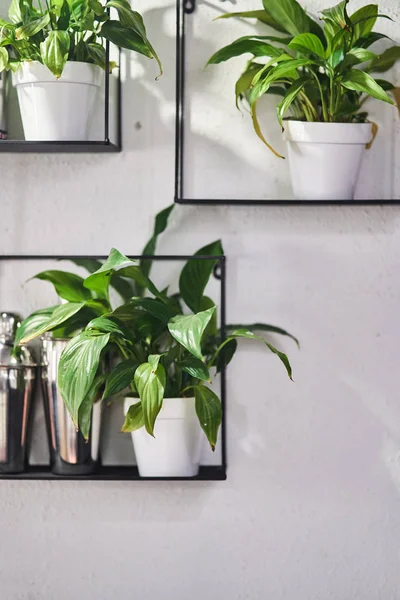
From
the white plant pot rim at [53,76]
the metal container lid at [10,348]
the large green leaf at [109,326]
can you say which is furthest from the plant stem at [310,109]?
the metal container lid at [10,348]

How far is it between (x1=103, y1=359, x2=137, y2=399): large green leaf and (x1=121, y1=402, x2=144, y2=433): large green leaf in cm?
4

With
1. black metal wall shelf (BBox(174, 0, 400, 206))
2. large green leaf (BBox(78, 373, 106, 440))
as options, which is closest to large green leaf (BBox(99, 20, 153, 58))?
black metal wall shelf (BBox(174, 0, 400, 206))

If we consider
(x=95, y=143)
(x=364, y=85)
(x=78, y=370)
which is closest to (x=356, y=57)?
(x=364, y=85)

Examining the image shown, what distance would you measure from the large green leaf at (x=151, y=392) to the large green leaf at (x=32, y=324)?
7.8 inches

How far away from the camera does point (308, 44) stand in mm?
1214

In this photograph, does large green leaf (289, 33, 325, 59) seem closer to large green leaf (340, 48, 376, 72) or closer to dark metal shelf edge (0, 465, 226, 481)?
large green leaf (340, 48, 376, 72)

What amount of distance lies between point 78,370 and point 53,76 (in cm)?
48

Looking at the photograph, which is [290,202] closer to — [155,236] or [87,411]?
[155,236]

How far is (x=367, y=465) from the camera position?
1.39 m

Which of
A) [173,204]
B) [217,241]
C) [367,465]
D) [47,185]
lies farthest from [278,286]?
[47,185]

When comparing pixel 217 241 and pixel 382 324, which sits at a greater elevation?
pixel 217 241

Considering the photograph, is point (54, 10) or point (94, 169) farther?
point (94, 169)

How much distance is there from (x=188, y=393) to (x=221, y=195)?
362 millimetres

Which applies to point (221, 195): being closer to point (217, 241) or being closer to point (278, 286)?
point (217, 241)
